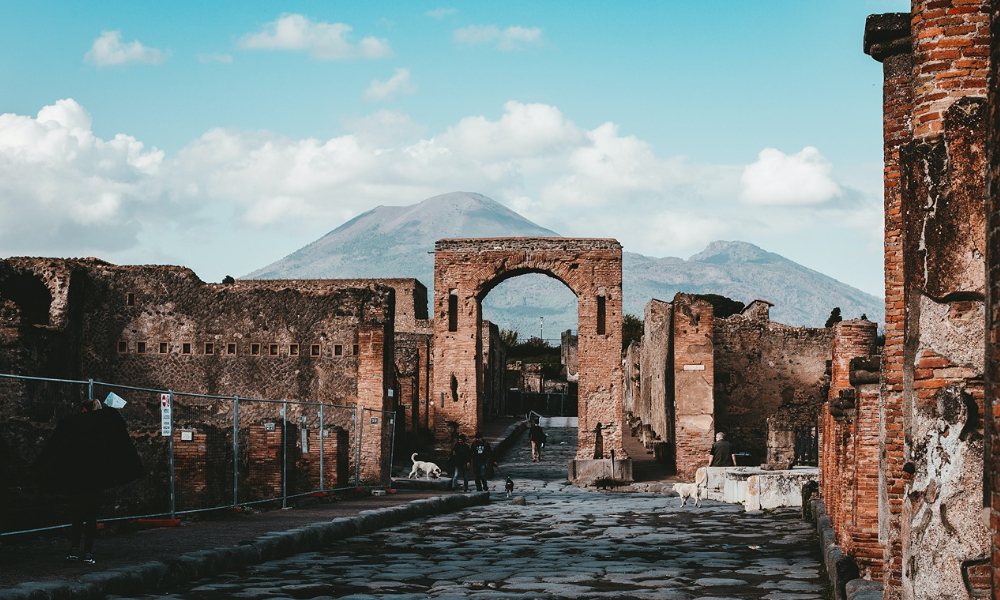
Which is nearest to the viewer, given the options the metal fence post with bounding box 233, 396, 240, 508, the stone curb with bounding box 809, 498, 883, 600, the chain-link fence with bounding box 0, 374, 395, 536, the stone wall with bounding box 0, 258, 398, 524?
the stone curb with bounding box 809, 498, 883, 600

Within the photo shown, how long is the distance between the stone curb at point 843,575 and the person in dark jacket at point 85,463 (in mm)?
5173

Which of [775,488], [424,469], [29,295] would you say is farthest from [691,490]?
[29,295]

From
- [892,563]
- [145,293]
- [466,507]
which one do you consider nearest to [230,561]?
[892,563]

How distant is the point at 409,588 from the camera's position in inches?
339

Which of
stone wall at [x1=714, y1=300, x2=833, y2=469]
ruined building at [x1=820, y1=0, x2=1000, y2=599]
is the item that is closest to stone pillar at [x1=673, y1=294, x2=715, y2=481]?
stone wall at [x1=714, y1=300, x2=833, y2=469]

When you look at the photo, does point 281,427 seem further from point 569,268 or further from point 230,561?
point 569,268

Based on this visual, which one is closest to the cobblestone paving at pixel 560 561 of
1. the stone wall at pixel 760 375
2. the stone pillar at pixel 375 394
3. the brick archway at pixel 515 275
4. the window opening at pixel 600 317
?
the stone pillar at pixel 375 394

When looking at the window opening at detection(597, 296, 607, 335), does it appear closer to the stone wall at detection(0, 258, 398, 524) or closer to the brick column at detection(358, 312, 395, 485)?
the stone wall at detection(0, 258, 398, 524)

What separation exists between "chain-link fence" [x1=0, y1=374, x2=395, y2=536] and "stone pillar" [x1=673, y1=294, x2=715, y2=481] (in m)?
6.56

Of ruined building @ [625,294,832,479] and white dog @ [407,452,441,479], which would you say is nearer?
white dog @ [407,452,441,479]

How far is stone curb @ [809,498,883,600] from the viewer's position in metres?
6.96

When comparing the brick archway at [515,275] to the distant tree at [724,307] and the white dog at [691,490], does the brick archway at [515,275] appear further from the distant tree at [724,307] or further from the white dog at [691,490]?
the distant tree at [724,307]

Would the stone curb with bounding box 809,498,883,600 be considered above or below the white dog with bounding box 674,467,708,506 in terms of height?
above

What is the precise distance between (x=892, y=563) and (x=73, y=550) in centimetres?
557
